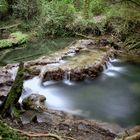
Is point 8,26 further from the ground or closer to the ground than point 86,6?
closer to the ground

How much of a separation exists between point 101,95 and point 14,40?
10084mm

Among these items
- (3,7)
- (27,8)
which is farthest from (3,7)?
(27,8)

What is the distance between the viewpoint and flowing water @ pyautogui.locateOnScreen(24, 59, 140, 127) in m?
9.89

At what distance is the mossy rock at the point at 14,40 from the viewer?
62.6ft

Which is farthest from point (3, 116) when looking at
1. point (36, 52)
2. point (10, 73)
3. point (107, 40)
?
point (107, 40)

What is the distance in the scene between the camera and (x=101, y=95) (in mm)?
11477

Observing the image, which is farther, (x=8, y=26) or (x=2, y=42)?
(x=8, y=26)

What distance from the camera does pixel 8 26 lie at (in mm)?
24016

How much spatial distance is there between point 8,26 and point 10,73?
1180cm

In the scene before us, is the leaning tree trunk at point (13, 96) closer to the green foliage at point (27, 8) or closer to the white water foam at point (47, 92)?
the white water foam at point (47, 92)

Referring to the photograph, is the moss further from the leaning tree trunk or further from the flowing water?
the leaning tree trunk

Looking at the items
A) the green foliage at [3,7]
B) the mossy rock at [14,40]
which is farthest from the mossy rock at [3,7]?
the mossy rock at [14,40]

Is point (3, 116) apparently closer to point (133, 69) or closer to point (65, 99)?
point (65, 99)

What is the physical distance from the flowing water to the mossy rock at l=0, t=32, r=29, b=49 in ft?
23.6
